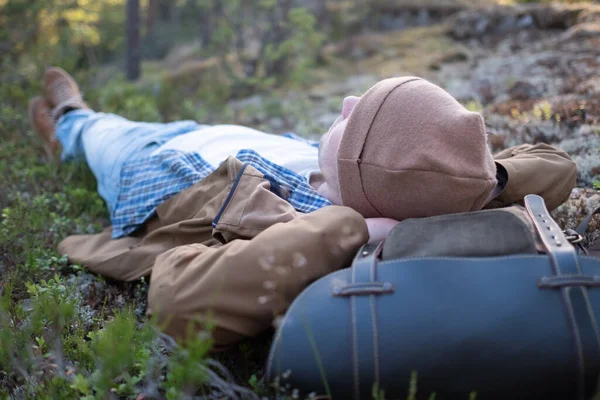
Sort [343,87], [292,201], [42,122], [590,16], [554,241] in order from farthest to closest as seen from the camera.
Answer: [590,16]
[343,87]
[42,122]
[292,201]
[554,241]

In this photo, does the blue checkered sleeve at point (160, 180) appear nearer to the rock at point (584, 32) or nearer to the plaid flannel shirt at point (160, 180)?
the plaid flannel shirt at point (160, 180)

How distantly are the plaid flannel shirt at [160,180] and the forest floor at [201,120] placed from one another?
1.42 ft

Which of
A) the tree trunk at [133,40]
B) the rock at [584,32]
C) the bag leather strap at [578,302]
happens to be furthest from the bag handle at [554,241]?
the rock at [584,32]

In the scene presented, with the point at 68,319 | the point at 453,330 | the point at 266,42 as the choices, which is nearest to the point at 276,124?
the point at 266,42

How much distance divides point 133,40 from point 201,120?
264 centimetres

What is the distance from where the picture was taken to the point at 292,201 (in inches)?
116

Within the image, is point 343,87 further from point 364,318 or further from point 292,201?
point 364,318

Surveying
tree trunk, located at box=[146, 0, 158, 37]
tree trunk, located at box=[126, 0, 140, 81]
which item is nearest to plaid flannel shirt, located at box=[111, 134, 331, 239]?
tree trunk, located at box=[126, 0, 140, 81]

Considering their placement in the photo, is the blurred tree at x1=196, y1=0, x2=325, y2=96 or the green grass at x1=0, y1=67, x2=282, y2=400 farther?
the blurred tree at x1=196, y1=0, x2=325, y2=96

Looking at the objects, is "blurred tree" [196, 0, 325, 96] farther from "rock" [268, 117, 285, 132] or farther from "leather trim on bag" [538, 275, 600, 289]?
"leather trim on bag" [538, 275, 600, 289]

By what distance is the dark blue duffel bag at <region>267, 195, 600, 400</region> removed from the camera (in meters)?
1.77

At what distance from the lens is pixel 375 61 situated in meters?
10.2

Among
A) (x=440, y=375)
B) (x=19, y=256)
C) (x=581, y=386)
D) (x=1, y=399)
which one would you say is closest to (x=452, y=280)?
(x=440, y=375)

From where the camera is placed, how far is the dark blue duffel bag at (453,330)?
1766 mm
